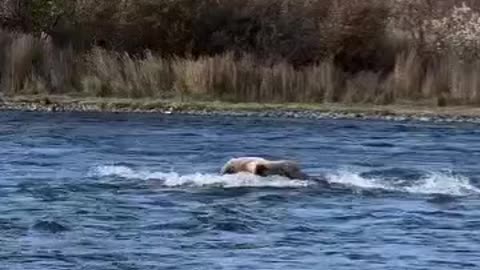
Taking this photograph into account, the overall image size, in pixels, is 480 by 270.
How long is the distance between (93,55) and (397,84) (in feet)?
25.6

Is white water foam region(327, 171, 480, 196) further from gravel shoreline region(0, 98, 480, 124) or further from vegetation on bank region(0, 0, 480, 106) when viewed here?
vegetation on bank region(0, 0, 480, 106)

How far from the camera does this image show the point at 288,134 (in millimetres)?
28719

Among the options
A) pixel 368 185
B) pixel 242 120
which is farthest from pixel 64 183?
pixel 242 120

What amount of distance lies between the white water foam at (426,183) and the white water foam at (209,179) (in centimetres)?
81

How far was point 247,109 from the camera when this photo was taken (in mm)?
33656

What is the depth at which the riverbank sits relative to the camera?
32469 mm

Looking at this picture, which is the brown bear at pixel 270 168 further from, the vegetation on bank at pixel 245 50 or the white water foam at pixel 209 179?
the vegetation on bank at pixel 245 50

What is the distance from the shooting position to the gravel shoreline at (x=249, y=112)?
1268 inches

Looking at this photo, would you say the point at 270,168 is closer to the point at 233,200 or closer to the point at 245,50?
the point at 233,200

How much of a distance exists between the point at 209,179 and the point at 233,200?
2.01 meters

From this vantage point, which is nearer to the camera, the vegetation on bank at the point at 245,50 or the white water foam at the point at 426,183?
the white water foam at the point at 426,183

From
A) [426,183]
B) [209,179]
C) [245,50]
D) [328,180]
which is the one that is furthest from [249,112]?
[426,183]

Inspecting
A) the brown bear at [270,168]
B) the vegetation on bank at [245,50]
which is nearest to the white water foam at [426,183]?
the brown bear at [270,168]

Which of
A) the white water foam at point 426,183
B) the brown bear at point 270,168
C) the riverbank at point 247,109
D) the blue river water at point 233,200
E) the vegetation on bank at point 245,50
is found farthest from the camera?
the vegetation on bank at point 245,50
